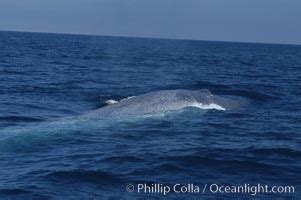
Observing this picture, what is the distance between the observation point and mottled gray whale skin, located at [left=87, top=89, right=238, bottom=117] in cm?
2305

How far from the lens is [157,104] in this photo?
78.3 feet

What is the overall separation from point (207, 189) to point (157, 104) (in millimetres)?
11015

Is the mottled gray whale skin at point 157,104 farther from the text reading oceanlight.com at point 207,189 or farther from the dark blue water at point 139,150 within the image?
the text reading oceanlight.com at point 207,189

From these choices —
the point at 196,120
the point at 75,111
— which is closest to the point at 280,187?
the point at 196,120

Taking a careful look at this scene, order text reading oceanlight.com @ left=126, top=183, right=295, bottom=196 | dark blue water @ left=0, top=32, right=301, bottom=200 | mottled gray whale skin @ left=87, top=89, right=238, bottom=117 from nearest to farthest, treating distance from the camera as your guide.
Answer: text reading oceanlight.com @ left=126, top=183, right=295, bottom=196 < dark blue water @ left=0, top=32, right=301, bottom=200 < mottled gray whale skin @ left=87, top=89, right=238, bottom=117

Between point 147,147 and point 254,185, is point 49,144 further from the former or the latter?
point 254,185

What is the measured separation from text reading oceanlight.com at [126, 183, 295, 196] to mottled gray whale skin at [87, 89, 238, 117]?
9.46 metres

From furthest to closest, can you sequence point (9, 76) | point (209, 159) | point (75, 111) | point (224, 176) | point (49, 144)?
point (9, 76), point (75, 111), point (49, 144), point (209, 159), point (224, 176)

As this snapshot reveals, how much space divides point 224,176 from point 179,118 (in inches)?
334

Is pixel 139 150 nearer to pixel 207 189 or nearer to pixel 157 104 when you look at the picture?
pixel 207 189

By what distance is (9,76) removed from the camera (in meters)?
43.5

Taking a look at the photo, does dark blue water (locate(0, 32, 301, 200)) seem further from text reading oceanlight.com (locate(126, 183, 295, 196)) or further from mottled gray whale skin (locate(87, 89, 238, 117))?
mottled gray whale skin (locate(87, 89, 238, 117))

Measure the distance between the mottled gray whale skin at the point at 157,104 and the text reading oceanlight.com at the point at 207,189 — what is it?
9463 millimetres

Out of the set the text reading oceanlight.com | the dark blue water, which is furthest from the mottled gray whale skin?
the text reading oceanlight.com
